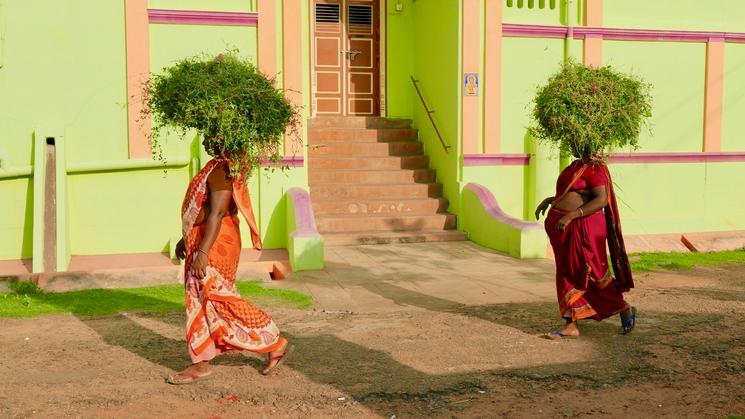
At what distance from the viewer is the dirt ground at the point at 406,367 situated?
4.70 metres

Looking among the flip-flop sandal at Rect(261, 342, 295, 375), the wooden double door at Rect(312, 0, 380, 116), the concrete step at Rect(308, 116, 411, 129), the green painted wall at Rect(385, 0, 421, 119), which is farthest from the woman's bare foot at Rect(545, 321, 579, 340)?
the wooden double door at Rect(312, 0, 380, 116)

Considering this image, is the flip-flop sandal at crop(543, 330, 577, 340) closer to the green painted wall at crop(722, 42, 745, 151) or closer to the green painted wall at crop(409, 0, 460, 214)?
the green painted wall at crop(409, 0, 460, 214)

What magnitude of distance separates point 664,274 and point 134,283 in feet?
20.2

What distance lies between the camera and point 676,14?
40.9 feet

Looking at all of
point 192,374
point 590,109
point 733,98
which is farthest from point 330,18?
point 192,374

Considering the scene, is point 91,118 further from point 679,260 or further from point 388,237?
point 679,260

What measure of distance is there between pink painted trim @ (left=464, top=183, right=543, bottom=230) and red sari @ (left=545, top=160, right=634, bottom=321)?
12.2ft

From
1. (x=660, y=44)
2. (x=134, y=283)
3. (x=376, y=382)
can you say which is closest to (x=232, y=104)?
(x=376, y=382)

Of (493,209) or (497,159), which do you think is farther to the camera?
(497,159)

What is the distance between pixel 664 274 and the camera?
933cm

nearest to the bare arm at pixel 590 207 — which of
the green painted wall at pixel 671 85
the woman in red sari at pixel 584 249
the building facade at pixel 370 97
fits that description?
the woman in red sari at pixel 584 249

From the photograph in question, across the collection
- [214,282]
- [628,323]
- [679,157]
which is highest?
[679,157]

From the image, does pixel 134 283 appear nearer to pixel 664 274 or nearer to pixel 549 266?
pixel 549 266

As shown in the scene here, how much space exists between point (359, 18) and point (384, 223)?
4.16 meters
